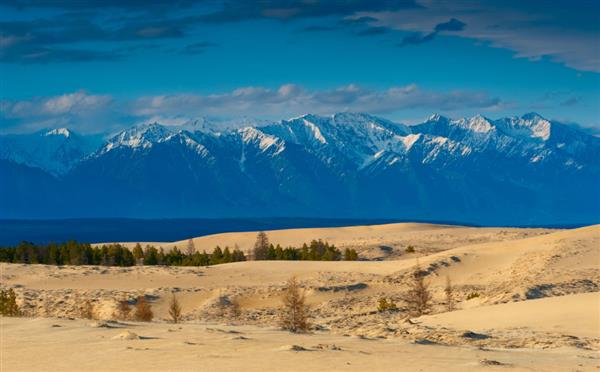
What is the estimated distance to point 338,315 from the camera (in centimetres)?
4425

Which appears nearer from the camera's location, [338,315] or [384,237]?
[338,315]

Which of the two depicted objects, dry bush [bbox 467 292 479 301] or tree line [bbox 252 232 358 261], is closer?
dry bush [bbox 467 292 479 301]

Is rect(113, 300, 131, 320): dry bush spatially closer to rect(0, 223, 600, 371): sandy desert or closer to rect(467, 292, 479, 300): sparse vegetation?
rect(0, 223, 600, 371): sandy desert

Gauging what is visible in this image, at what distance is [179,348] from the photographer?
20219 millimetres

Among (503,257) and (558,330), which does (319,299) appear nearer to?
(503,257)

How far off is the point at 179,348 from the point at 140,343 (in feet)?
4.07

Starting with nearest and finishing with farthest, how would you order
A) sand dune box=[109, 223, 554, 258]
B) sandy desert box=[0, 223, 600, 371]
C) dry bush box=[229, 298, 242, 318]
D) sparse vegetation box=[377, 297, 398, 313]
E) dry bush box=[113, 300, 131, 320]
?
sandy desert box=[0, 223, 600, 371]
dry bush box=[113, 300, 131, 320]
sparse vegetation box=[377, 297, 398, 313]
dry bush box=[229, 298, 242, 318]
sand dune box=[109, 223, 554, 258]

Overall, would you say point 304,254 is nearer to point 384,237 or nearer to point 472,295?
point 384,237

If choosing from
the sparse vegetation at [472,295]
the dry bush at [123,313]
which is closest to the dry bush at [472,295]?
the sparse vegetation at [472,295]

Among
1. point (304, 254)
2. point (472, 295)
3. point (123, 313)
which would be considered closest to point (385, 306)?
point (472, 295)

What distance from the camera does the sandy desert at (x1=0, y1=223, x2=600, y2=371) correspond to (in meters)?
19.2

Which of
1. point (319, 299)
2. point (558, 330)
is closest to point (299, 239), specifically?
point (319, 299)

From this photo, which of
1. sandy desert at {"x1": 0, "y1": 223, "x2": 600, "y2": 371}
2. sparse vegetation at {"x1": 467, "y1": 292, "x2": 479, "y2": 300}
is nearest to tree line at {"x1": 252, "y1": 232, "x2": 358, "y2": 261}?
sandy desert at {"x1": 0, "y1": 223, "x2": 600, "y2": 371}

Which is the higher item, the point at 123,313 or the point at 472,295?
the point at 123,313
